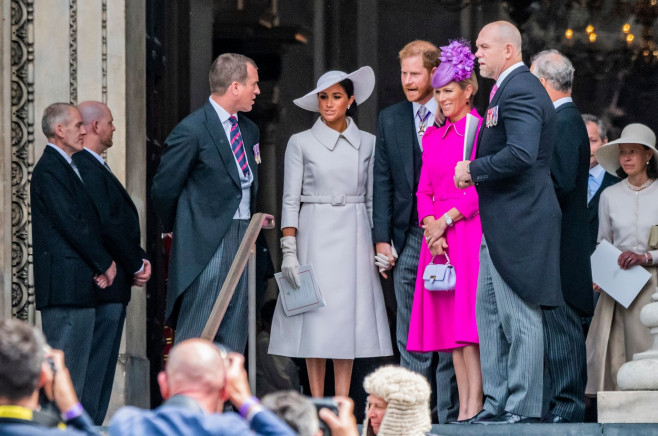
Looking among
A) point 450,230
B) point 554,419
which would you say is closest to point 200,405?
point 554,419

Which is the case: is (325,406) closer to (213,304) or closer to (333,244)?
(213,304)

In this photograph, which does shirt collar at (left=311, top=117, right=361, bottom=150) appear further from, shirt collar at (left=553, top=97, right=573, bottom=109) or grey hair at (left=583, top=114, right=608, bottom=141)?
grey hair at (left=583, top=114, right=608, bottom=141)

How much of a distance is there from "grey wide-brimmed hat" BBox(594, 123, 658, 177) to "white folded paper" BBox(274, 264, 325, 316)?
2.04m

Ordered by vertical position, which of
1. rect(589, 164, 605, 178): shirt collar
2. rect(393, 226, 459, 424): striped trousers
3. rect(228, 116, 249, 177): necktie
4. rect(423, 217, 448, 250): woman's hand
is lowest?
rect(393, 226, 459, 424): striped trousers

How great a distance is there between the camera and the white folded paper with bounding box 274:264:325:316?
10477mm

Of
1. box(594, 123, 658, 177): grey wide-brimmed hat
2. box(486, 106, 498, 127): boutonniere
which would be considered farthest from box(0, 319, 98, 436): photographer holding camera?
box(594, 123, 658, 177): grey wide-brimmed hat

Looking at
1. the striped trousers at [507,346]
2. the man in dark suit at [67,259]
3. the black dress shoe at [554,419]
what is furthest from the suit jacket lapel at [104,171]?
the black dress shoe at [554,419]

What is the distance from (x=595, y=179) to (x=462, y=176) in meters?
2.69

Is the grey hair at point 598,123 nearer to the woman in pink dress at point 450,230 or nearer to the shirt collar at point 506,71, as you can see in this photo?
Result: the woman in pink dress at point 450,230

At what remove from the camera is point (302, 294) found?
34.6ft

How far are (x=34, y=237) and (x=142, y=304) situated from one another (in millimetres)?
1729

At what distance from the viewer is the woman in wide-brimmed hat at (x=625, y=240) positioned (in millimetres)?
10594

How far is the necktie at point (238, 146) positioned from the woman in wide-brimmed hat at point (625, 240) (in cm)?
230

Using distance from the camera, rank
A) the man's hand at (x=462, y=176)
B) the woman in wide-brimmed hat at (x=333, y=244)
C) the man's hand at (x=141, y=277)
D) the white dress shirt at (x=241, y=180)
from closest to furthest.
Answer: the man's hand at (x=462, y=176)
the man's hand at (x=141, y=277)
the white dress shirt at (x=241, y=180)
the woman in wide-brimmed hat at (x=333, y=244)
